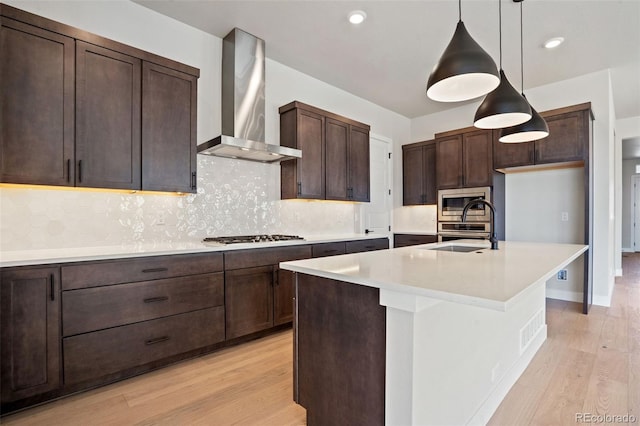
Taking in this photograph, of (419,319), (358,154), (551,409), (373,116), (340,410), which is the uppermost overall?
(373,116)

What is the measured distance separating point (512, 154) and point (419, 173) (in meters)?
1.47

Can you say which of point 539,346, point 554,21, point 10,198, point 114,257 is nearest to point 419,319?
point 114,257

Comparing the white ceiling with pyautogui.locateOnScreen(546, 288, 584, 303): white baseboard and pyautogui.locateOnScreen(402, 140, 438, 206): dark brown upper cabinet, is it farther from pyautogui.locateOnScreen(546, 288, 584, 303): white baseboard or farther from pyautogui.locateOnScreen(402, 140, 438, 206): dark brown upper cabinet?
pyautogui.locateOnScreen(546, 288, 584, 303): white baseboard

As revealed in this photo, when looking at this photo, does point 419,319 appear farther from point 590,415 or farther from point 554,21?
point 554,21

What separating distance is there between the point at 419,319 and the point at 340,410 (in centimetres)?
61

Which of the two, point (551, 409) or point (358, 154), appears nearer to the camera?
point (551, 409)

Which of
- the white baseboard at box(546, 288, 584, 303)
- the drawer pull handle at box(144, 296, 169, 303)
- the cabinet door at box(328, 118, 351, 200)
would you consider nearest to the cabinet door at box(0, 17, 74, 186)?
the drawer pull handle at box(144, 296, 169, 303)

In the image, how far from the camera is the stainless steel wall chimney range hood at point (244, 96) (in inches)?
122

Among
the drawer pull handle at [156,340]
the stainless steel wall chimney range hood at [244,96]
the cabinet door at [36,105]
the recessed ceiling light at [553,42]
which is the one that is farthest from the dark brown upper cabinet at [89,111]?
the recessed ceiling light at [553,42]

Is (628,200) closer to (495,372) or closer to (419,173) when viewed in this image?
(419,173)

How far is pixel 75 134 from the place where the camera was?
2.17 meters

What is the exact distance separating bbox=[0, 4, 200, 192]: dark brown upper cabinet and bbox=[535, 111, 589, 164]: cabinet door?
12.9 ft

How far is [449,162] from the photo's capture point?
4.70 meters

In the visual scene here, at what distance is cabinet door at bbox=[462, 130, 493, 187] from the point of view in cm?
429
